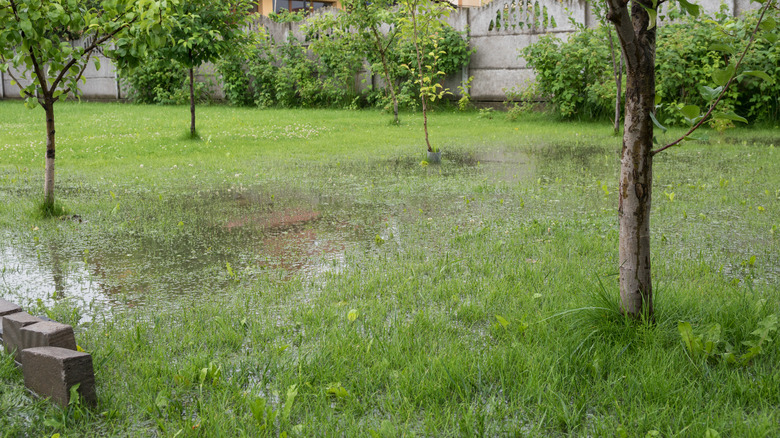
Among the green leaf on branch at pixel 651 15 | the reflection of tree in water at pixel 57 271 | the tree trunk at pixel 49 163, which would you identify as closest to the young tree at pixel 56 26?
the tree trunk at pixel 49 163

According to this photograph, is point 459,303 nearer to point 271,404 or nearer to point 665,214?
point 271,404

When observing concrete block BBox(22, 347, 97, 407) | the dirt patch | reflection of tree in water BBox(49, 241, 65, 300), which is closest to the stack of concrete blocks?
concrete block BBox(22, 347, 97, 407)

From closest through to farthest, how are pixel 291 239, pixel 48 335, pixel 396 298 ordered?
1. pixel 48 335
2. pixel 396 298
3. pixel 291 239

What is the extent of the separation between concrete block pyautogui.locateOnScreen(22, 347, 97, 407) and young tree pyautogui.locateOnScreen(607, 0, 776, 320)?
2.25m

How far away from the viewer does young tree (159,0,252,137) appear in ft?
32.2

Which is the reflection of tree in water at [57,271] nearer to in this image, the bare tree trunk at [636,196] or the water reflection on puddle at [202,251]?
the water reflection on puddle at [202,251]

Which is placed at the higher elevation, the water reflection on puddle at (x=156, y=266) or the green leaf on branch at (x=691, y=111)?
the green leaf on branch at (x=691, y=111)

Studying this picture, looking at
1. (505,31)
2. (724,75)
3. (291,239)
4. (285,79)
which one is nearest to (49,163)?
(291,239)

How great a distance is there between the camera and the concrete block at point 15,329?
2596 mm

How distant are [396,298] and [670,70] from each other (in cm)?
1060

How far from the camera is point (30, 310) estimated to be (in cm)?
352

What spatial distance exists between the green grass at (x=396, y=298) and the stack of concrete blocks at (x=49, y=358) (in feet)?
0.23

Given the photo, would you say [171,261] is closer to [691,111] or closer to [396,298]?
[396,298]

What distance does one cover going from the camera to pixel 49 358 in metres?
Answer: 2.32
